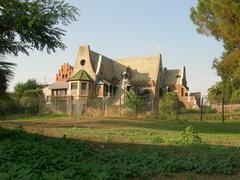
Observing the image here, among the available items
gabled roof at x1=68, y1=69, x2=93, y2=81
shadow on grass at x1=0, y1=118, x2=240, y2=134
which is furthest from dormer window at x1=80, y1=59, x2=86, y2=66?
shadow on grass at x1=0, y1=118, x2=240, y2=134

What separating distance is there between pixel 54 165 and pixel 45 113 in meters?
30.8

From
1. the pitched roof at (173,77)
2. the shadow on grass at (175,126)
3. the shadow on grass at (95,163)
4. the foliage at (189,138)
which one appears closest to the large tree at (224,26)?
the shadow on grass at (175,126)

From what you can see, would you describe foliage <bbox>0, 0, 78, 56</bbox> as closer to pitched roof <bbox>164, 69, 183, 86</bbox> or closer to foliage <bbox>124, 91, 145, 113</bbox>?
foliage <bbox>124, 91, 145, 113</bbox>

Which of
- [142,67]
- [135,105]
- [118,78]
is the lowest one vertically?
[135,105]

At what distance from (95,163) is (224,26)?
18.9 metres

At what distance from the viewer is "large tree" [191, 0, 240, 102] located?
2477 cm

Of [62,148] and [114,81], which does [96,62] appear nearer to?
[114,81]

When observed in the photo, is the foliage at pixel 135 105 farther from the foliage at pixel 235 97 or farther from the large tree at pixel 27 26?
the large tree at pixel 27 26

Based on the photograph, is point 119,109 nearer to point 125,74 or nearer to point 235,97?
point 235,97

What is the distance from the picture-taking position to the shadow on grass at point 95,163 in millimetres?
6941

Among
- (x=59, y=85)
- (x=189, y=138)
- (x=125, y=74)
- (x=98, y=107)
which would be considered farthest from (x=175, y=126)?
(x=59, y=85)

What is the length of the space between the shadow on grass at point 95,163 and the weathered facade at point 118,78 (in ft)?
158

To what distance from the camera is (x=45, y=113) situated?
38.1 m

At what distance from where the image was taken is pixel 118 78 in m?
65.9
